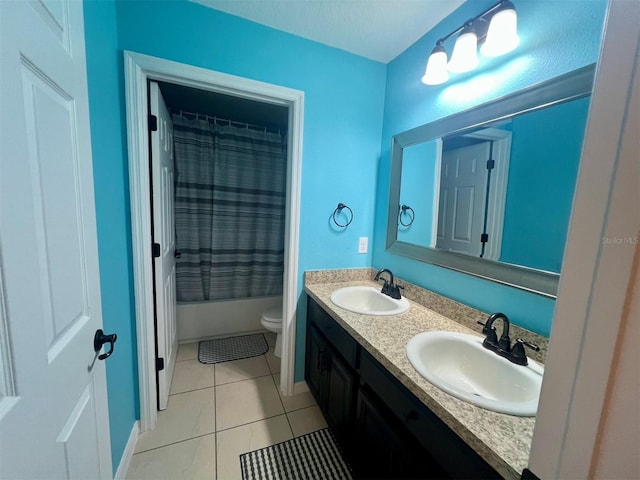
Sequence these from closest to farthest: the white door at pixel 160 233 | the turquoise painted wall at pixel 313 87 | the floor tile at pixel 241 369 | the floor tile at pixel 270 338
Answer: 1. the turquoise painted wall at pixel 313 87
2. the white door at pixel 160 233
3. the floor tile at pixel 241 369
4. the floor tile at pixel 270 338

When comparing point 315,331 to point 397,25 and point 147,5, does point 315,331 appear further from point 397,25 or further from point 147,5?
point 147,5

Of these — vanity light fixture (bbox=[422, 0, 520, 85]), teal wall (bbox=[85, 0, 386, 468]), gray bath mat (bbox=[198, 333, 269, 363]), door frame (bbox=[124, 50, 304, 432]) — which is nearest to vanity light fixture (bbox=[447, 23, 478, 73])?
vanity light fixture (bbox=[422, 0, 520, 85])

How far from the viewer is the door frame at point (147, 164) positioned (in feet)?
4.07

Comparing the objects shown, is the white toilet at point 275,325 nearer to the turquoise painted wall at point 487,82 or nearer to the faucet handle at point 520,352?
the turquoise painted wall at point 487,82

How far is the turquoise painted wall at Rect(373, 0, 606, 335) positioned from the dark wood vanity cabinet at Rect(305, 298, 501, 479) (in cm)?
57

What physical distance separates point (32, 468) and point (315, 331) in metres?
1.26

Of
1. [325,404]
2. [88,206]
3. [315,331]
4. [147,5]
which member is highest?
[147,5]

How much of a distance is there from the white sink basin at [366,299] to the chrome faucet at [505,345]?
465 mm

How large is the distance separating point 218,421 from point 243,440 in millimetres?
225

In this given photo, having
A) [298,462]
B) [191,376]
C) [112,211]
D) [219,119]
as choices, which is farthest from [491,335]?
[219,119]

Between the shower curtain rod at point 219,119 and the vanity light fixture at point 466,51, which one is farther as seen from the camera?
the shower curtain rod at point 219,119

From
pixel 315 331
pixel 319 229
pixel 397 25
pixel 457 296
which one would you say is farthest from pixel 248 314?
pixel 397 25

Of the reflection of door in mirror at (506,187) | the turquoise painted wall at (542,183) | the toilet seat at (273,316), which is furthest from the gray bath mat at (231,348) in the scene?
the turquoise painted wall at (542,183)

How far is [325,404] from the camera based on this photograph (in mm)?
1470
